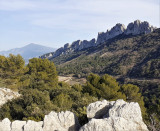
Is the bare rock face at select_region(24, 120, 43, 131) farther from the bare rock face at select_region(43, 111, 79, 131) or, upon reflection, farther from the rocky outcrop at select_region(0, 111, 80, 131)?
the bare rock face at select_region(43, 111, 79, 131)

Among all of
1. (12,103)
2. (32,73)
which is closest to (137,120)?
(12,103)

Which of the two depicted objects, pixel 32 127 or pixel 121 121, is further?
pixel 32 127

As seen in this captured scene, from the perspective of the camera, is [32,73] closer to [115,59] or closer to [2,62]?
[2,62]

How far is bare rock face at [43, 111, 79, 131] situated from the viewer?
7789 mm

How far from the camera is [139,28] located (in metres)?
128

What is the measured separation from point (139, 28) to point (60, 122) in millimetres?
134136

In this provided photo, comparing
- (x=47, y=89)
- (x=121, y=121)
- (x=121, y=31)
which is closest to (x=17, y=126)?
(x=121, y=121)

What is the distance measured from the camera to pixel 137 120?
712cm

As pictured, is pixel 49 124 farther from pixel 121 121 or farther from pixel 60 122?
pixel 121 121

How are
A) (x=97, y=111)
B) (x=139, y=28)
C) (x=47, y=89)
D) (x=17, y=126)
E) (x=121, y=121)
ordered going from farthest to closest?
(x=139, y=28) → (x=47, y=89) → (x=97, y=111) → (x=17, y=126) → (x=121, y=121)

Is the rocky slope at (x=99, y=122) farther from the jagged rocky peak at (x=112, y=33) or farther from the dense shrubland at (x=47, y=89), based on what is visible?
the jagged rocky peak at (x=112, y=33)

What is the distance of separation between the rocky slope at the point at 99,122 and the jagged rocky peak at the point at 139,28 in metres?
125

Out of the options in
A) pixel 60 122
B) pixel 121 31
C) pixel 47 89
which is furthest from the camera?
pixel 121 31

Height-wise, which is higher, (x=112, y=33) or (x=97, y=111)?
(x=112, y=33)
